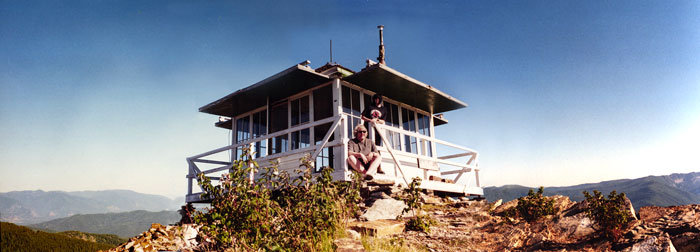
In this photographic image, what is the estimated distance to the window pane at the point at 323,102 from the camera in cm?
1098

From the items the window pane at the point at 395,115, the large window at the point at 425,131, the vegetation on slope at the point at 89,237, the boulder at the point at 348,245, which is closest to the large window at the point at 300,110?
the window pane at the point at 395,115

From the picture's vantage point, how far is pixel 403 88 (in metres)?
11.4

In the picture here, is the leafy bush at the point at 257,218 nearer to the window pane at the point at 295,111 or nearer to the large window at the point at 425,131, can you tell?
the window pane at the point at 295,111

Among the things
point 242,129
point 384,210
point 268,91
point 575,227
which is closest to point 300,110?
point 268,91

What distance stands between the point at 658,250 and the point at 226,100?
11.1 meters

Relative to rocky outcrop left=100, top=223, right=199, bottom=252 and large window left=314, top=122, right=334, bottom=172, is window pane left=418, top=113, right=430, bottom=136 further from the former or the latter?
rocky outcrop left=100, top=223, right=199, bottom=252

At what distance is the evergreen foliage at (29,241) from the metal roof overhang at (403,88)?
23.6ft

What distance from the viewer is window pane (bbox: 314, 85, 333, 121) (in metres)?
11.0

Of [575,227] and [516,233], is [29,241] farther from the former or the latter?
[575,227]

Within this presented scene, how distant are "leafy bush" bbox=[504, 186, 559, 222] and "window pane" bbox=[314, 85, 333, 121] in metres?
5.93

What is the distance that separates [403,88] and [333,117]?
3.06m

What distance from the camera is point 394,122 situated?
12766 mm

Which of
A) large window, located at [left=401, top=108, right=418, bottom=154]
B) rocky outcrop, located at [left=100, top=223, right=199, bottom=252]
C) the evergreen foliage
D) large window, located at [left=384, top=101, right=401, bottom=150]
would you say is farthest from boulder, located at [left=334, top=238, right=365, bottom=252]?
large window, located at [left=401, top=108, right=418, bottom=154]

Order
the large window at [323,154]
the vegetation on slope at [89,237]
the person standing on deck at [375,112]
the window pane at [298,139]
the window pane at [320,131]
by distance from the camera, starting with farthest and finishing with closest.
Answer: the window pane at [298,139] < the window pane at [320,131] < the large window at [323,154] < the person standing on deck at [375,112] < the vegetation on slope at [89,237]
